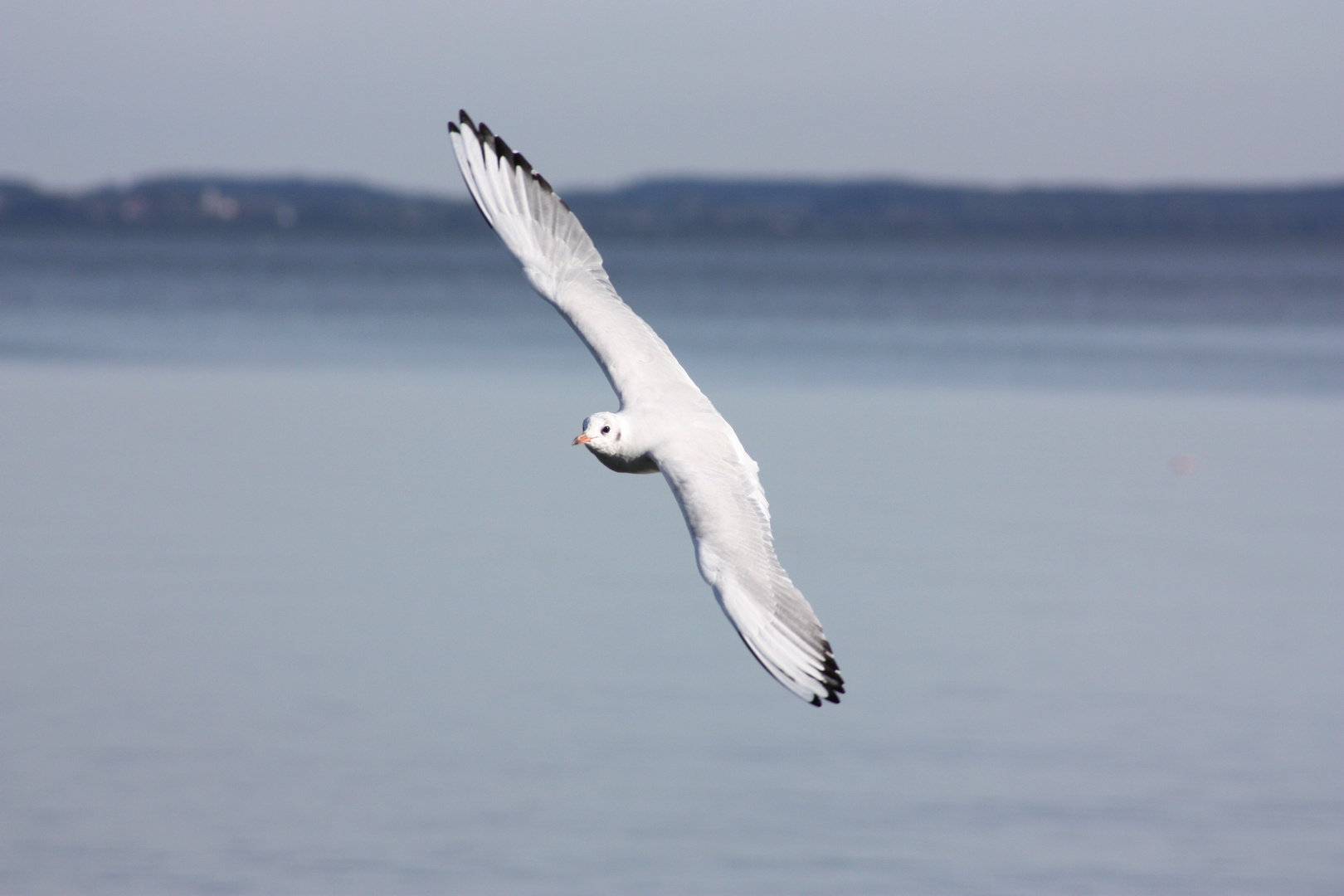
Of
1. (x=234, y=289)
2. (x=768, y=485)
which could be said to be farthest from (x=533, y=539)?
(x=234, y=289)

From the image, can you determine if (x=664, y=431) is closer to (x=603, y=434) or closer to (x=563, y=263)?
(x=603, y=434)

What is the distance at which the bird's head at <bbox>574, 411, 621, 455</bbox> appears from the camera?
920 centimetres

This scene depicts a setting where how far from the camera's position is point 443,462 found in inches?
999

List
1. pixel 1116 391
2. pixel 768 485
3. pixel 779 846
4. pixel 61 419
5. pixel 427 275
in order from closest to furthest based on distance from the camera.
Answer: pixel 779 846, pixel 768 485, pixel 61 419, pixel 1116 391, pixel 427 275

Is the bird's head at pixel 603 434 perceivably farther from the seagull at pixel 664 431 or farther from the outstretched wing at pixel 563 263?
the outstretched wing at pixel 563 263

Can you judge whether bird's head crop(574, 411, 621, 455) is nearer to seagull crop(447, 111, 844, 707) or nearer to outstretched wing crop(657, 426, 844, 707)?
seagull crop(447, 111, 844, 707)

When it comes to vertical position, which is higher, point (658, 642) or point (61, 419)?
point (61, 419)

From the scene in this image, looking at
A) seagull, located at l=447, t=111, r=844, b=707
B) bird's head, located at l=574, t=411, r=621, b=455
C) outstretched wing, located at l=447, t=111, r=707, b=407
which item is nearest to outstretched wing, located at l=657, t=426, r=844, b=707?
seagull, located at l=447, t=111, r=844, b=707

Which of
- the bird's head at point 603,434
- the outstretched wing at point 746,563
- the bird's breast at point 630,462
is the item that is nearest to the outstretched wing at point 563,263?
the bird's breast at point 630,462

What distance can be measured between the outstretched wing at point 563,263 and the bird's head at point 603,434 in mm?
641

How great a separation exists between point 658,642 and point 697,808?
330cm

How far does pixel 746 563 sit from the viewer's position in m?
8.12

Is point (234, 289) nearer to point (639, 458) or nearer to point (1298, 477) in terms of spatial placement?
point (1298, 477)

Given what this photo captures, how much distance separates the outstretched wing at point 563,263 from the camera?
1009 centimetres
